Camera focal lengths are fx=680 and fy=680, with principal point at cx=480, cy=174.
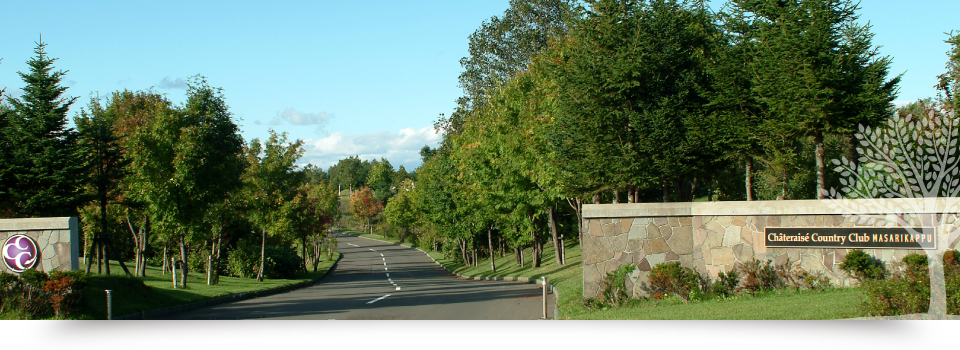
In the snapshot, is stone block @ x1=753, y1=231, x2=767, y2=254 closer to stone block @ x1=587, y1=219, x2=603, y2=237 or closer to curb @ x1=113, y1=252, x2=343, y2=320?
stone block @ x1=587, y1=219, x2=603, y2=237

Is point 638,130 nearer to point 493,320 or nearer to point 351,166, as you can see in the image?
point 493,320

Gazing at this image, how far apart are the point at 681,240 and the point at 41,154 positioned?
19177 millimetres

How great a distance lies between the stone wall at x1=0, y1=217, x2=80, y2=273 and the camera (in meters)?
14.0

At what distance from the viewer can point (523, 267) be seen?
3788cm

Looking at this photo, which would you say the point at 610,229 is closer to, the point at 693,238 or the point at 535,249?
the point at 693,238

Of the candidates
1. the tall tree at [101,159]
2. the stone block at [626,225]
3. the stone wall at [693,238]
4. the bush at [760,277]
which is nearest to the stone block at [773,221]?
the stone wall at [693,238]

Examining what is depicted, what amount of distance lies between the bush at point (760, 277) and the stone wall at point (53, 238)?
44.4 ft

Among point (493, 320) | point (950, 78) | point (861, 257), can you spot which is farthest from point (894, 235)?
point (950, 78)

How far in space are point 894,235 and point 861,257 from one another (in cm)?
65

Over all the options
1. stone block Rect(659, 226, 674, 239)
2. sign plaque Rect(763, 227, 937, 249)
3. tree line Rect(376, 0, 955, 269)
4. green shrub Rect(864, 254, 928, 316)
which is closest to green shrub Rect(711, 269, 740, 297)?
sign plaque Rect(763, 227, 937, 249)

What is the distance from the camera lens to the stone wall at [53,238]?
14023 millimetres

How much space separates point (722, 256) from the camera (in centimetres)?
1359

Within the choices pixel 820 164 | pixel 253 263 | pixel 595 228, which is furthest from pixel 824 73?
pixel 253 263

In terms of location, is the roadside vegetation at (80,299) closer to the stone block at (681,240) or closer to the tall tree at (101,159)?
the tall tree at (101,159)
